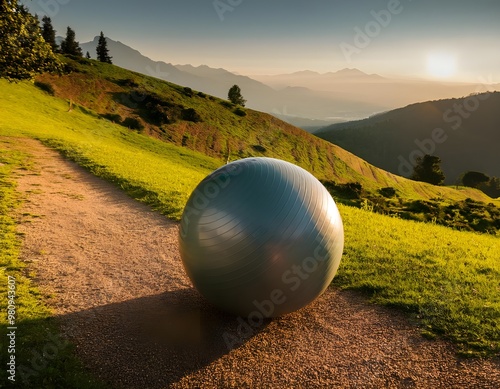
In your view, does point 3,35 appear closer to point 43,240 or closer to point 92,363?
point 43,240

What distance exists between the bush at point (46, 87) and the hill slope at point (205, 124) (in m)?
0.18

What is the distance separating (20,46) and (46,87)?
43.8 m

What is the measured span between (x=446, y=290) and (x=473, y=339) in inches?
91.2

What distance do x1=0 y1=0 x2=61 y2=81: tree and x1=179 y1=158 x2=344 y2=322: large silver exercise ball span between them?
15.4 meters

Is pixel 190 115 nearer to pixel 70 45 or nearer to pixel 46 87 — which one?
pixel 46 87

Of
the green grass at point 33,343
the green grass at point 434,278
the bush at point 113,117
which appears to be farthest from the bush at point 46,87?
the green grass at point 434,278

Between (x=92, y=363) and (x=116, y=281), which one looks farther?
(x=116, y=281)

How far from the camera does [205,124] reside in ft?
229

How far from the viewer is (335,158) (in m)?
77.4

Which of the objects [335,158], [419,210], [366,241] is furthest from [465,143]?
[366,241]

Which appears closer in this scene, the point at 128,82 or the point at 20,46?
the point at 20,46

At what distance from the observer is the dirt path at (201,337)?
6.48 meters

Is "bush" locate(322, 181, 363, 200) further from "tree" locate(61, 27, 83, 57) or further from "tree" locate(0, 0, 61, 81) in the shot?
"tree" locate(61, 27, 83, 57)

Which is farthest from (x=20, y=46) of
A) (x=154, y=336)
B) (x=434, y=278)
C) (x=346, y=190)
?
(x=346, y=190)
